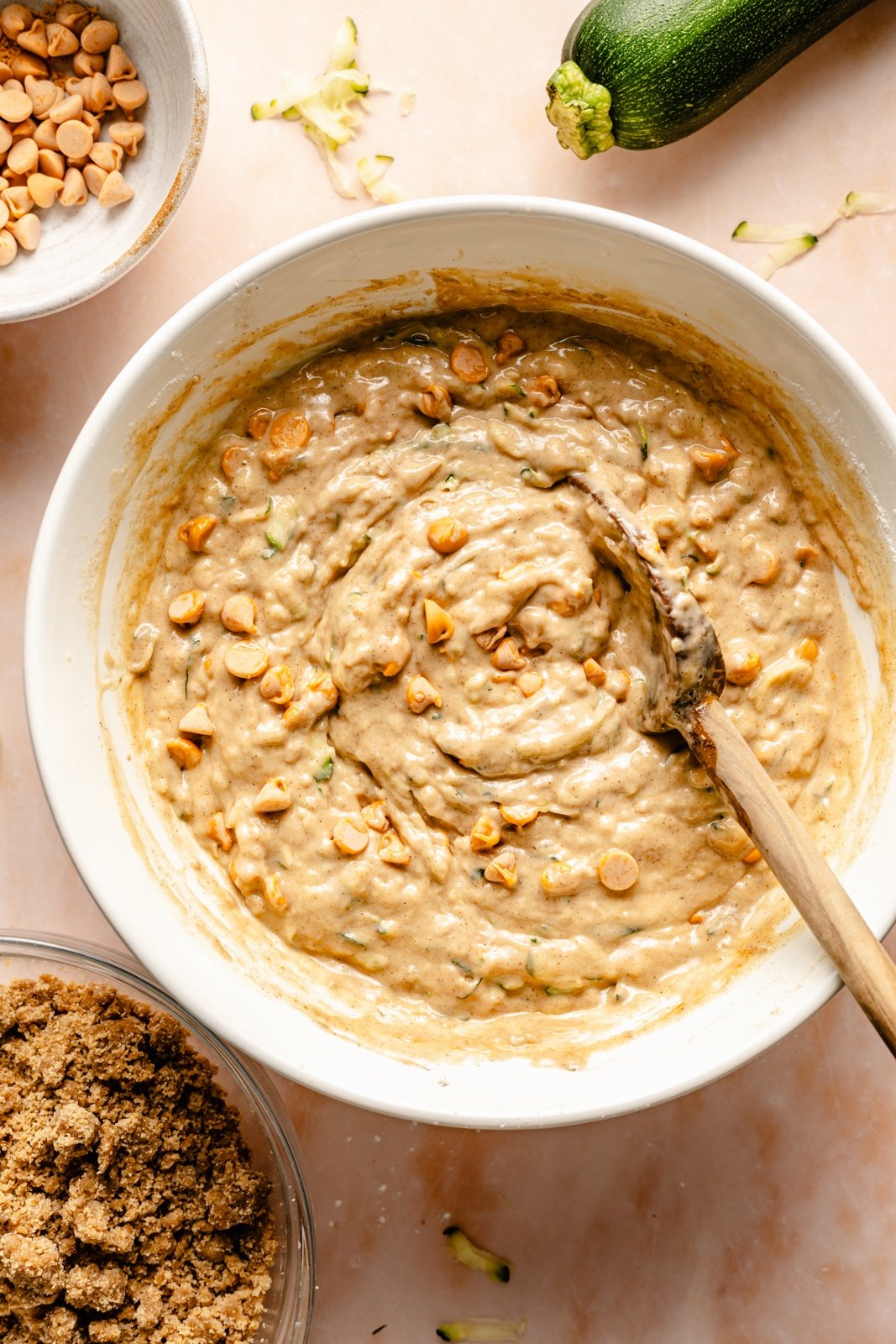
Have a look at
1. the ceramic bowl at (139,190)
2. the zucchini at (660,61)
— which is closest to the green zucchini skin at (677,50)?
the zucchini at (660,61)

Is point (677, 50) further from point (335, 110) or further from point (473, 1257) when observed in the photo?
point (473, 1257)

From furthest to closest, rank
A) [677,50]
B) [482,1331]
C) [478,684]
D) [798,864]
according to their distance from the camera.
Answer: [482,1331] < [677,50] < [478,684] < [798,864]

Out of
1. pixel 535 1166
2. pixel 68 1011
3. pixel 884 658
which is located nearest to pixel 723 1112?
pixel 535 1166

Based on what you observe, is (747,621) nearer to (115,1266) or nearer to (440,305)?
(440,305)

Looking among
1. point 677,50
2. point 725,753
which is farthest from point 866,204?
point 725,753

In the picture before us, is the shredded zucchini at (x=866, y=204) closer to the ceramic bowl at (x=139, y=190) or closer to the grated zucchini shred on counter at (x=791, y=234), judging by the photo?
the grated zucchini shred on counter at (x=791, y=234)
